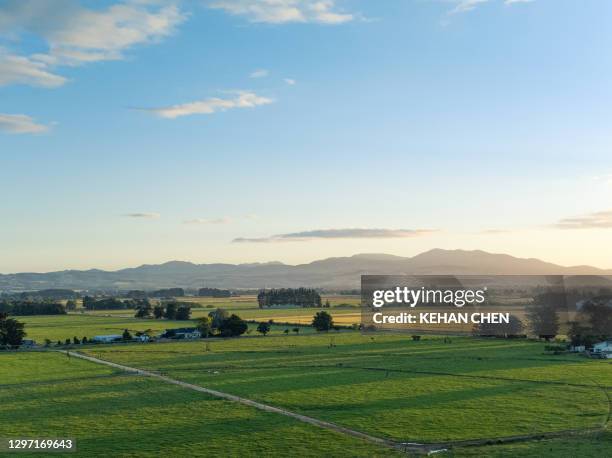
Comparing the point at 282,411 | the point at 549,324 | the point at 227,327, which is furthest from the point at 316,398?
A: the point at 549,324

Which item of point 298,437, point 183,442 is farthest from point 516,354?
point 183,442

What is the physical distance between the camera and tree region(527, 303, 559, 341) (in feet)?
425

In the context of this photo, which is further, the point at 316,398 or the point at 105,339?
the point at 105,339

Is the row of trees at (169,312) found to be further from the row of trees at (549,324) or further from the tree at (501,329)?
the row of trees at (549,324)

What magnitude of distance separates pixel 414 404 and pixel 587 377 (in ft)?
99.4

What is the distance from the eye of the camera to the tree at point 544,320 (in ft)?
425

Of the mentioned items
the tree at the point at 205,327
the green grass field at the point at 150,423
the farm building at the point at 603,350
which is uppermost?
the tree at the point at 205,327

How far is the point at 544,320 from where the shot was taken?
13488 cm

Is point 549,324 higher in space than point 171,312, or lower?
lower

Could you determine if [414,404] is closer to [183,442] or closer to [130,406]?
[183,442]

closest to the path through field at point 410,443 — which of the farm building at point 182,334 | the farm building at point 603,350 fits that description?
the farm building at point 603,350

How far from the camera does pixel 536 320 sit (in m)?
137

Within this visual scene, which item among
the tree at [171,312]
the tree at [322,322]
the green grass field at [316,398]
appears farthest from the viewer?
the tree at [171,312]

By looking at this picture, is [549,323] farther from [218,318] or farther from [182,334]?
[182,334]
